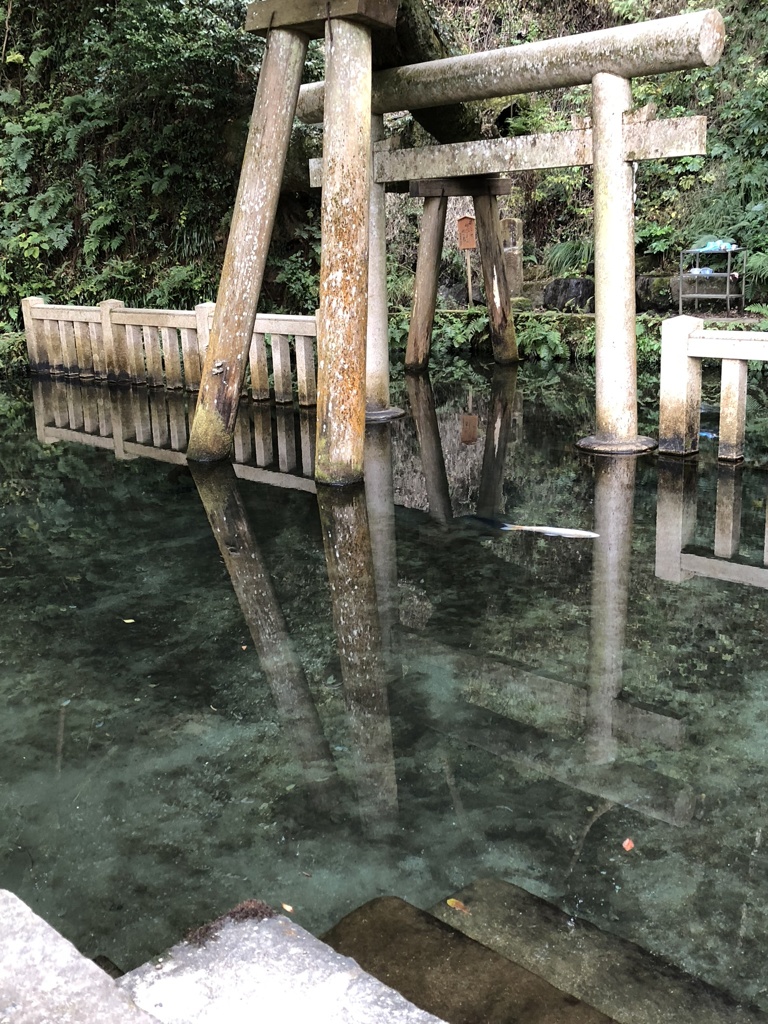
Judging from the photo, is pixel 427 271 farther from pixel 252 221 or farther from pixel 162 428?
pixel 252 221

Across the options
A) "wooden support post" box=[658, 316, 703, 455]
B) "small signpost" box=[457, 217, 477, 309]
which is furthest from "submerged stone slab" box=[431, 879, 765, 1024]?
"small signpost" box=[457, 217, 477, 309]

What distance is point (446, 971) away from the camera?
2.39 metres

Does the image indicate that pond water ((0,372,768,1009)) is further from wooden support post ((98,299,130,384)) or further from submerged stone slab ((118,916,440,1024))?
wooden support post ((98,299,130,384))

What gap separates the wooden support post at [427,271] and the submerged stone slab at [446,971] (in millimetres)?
9886

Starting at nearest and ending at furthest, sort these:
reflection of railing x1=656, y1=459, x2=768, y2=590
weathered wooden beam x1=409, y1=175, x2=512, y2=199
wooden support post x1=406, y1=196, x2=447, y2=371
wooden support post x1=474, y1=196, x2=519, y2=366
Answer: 1. reflection of railing x1=656, y1=459, x2=768, y2=590
2. weathered wooden beam x1=409, y1=175, x2=512, y2=199
3. wooden support post x1=474, y1=196, x2=519, y2=366
4. wooden support post x1=406, y1=196, x2=447, y2=371

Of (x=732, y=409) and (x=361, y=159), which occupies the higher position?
(x=361, y=159)

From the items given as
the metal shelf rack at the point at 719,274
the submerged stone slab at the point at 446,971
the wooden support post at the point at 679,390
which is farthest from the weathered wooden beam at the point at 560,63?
the submerged stone slab at the point at 446,971

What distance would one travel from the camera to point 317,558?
19.1 feet

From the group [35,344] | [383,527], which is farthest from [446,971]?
[35,344]

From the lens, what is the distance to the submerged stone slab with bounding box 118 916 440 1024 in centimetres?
172

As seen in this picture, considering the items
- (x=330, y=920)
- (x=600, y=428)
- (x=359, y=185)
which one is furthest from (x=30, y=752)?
(x=600, y=428)

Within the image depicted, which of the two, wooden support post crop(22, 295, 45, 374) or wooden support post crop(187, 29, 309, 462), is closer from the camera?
wooden support post crop(187, 29, 309, 462)

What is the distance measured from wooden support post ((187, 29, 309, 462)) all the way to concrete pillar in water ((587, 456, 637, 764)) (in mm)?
2988

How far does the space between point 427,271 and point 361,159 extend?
5.00 meters
